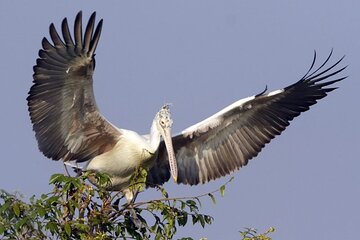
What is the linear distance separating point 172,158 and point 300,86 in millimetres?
2169

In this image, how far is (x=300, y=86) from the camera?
A: 481 inches

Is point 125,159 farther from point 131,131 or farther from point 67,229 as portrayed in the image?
point 67,229

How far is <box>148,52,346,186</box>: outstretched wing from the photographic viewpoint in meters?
12.1

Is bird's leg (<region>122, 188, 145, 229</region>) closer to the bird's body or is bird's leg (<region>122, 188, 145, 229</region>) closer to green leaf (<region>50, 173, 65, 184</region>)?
the bird's body

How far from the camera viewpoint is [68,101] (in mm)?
10445

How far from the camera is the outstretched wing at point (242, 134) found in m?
12.1

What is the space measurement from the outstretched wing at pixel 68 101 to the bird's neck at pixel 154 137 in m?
0.41

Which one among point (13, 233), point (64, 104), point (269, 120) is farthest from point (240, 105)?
point (13, 233)

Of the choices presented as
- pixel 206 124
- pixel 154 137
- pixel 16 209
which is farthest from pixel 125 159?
pixel 16 209

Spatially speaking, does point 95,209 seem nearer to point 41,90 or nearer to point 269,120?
point 41,90

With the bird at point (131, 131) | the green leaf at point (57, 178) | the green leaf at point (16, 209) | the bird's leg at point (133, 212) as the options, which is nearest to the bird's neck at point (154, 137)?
the bird at point (131, 131)

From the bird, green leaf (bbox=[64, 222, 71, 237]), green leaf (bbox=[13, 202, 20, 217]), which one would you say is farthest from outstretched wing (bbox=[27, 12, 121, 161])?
green leaf (bbox=[64, 222, 71, 237])

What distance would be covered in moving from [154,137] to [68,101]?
3.97 ft

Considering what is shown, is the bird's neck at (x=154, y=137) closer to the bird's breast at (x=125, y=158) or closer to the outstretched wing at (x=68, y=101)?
the bird's breast at (x=125, y=158)
